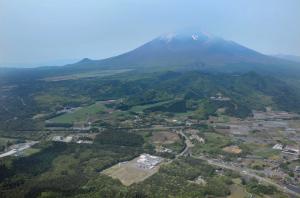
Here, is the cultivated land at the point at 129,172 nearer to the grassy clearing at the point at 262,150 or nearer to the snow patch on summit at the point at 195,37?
the grassy clearing at the point at 262,150

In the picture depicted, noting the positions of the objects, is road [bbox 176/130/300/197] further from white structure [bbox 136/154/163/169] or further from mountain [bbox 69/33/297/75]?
mountain [bbox 69/33/297/75]

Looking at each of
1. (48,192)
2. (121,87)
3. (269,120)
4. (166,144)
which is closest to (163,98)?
(121,87)

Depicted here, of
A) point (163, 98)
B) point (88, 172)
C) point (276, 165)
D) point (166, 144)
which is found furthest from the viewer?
point (163, 98)

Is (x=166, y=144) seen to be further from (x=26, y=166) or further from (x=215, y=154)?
(x=26, y=166)

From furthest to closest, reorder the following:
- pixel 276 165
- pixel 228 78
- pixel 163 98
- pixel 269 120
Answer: pixel 228 78, pixel 163 98, pixel 269 120, pixel 276 165

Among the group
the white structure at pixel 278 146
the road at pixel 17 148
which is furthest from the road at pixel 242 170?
the road at pixel 17 148

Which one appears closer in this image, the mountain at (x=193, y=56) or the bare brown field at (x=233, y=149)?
the bare brown field at (x=233, y=149)
